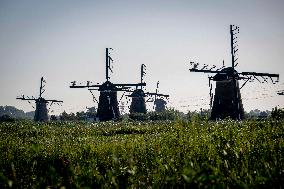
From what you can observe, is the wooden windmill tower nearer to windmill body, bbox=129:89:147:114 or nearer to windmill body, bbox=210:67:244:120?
windmill body, bbox=129:89:147:114

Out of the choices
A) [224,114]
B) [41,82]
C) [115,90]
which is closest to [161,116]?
[115,90]

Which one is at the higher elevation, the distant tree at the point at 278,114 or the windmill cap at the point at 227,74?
the windmill cap at the point at 227,74

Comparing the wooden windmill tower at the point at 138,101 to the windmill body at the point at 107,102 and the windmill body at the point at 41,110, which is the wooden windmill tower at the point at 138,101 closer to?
the windmill body at the point at 107,102

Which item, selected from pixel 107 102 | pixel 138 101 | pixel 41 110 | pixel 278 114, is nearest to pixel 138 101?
pixel 138 101

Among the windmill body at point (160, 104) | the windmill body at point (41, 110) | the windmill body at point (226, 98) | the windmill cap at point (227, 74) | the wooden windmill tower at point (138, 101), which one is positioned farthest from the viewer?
the windmill body at point (160, 104)

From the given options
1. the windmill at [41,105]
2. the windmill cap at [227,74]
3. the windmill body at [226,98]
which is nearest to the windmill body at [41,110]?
the windmill at [41,105]

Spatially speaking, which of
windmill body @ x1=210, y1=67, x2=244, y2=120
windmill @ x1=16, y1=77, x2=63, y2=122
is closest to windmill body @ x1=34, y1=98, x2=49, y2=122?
windmill @ x1=16, y1=77, x2=63, y2=122

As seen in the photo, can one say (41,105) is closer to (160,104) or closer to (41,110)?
(41,110)

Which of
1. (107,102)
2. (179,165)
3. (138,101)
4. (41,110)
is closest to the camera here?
(179,165)

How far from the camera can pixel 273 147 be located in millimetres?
5000

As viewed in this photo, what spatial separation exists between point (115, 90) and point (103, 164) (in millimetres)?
36486

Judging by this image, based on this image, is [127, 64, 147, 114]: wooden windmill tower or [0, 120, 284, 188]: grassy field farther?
[127, 64, 147, 114]: wooden windmill tower

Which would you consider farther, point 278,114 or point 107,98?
point 107,98

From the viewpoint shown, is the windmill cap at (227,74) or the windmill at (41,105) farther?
the windmill at (41,105)
